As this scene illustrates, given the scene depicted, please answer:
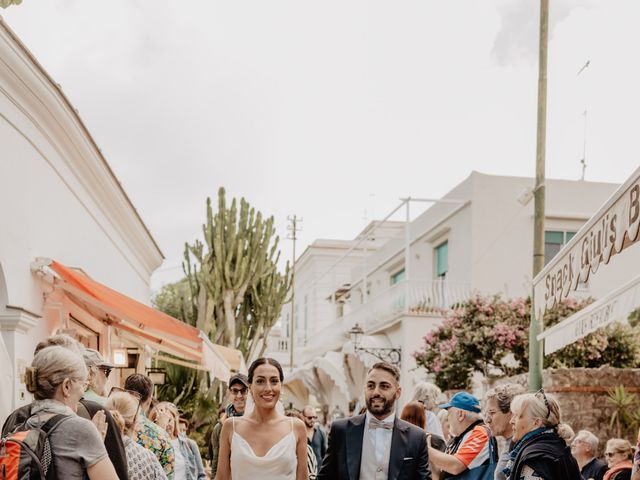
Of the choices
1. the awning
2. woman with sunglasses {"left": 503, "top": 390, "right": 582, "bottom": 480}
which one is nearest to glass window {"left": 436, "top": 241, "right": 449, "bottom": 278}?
the awning

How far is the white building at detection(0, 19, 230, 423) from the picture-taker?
8.68 metres

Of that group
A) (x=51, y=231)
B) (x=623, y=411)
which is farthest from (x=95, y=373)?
(x=623, y=411)

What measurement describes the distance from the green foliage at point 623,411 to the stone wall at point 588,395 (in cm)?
8

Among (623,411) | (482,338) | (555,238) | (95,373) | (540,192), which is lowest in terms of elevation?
(623,411)

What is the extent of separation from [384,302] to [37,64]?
18.5 metres

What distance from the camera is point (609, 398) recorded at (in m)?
13.3

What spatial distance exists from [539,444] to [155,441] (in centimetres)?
272

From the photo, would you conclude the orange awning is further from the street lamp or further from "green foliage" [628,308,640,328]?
the street lamp

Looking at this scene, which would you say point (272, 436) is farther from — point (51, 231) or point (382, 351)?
point (382, 351)

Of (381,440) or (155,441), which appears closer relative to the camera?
(381,440)

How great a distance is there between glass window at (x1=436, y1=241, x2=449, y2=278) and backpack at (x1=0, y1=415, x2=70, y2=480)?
22910mm

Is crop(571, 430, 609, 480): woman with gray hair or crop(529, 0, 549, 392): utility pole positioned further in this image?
crop(529, 0, 549, 392): utility pole

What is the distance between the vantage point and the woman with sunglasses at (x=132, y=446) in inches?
218

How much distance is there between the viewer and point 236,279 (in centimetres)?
2038
